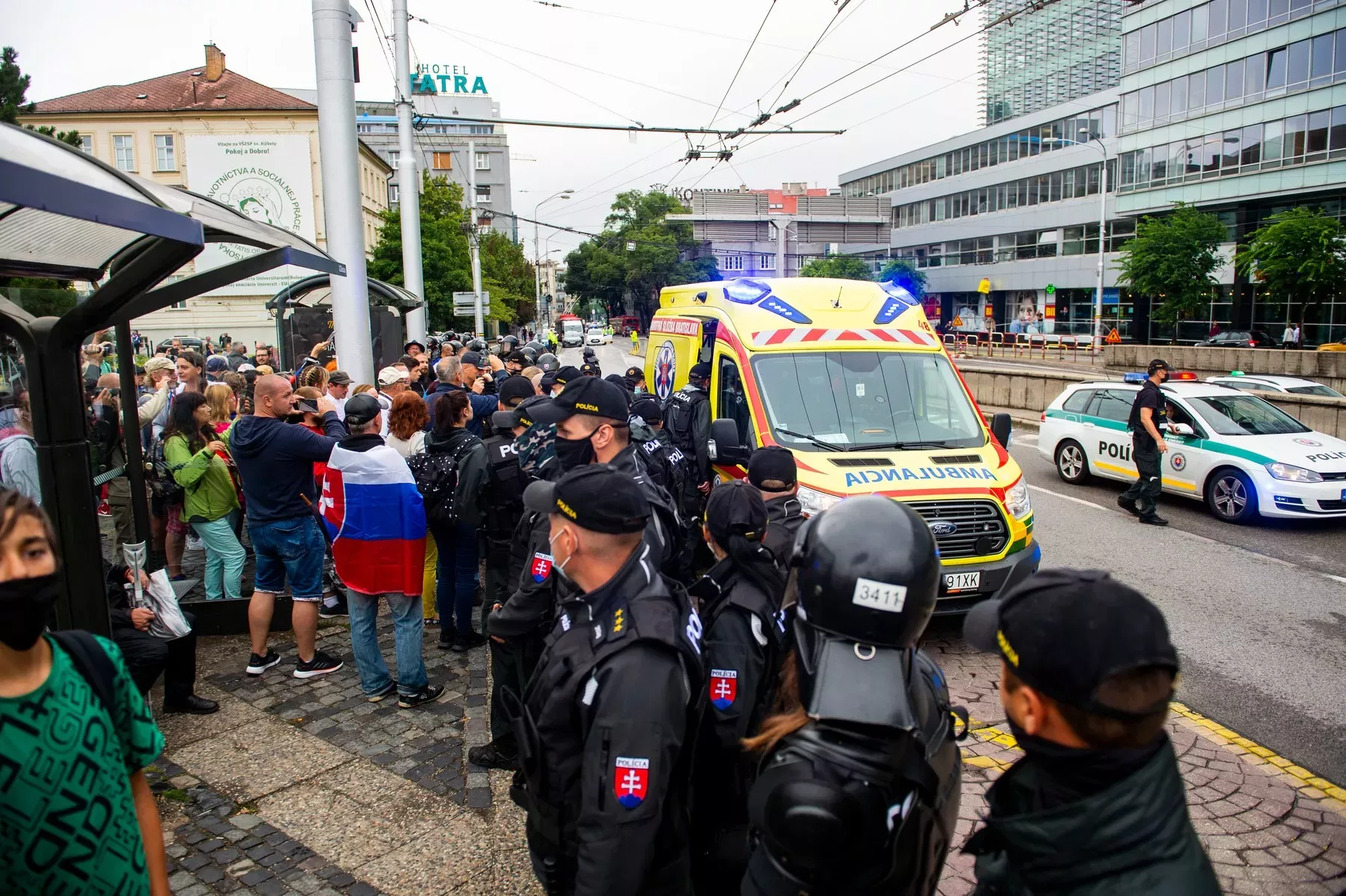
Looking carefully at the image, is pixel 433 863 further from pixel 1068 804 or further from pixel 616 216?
pixel 616 216

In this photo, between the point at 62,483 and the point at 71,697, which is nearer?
the point at 71,697

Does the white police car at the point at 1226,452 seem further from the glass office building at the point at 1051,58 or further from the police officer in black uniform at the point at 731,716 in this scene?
the glass office building at the point at 1051,58

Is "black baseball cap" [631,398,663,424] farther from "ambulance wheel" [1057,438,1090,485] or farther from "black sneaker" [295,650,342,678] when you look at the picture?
"ambulance wheel" [1057,438,1090,485]

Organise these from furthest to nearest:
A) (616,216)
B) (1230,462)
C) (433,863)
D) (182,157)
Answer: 1. (616,216)
2. (182,157)
3. (1230,462)
4. (433,863)

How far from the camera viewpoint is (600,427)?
4.21 metres

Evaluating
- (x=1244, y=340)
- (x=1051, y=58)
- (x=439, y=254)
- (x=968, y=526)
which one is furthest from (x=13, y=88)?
(x=1051, y=58)

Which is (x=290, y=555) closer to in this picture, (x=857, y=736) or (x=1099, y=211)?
(x=857, y=736)

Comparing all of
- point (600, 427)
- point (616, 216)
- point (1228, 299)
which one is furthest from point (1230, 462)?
point (616, 216)

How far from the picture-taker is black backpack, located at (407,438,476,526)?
5.84 metres

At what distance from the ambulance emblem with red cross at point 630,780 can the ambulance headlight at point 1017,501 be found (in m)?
4.87

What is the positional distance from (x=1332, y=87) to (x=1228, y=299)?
1068 cm

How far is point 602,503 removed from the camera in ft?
7.86

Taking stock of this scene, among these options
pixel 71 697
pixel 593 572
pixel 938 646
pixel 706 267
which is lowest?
pixel 938 646

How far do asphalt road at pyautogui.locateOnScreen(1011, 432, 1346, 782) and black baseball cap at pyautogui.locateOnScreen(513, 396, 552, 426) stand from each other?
14.8 ft
